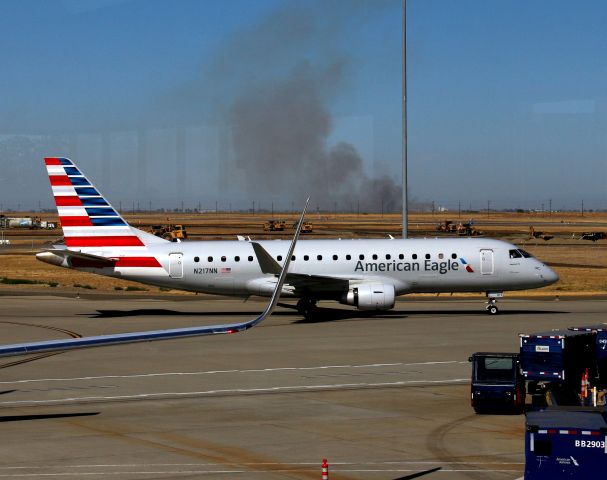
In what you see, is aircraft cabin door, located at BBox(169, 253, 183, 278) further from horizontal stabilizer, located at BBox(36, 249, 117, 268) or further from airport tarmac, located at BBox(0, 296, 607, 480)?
horizontal stabilizer, located at BBox(36, 249, 117, 268)

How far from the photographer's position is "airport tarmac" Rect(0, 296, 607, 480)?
19.0m

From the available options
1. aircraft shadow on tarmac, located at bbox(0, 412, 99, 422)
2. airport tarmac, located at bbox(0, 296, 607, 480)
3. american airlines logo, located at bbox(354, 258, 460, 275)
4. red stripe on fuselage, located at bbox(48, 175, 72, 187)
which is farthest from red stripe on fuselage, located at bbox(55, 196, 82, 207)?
aircraft shadow on tarmac, located at bbox(0, 412, 99, 422)

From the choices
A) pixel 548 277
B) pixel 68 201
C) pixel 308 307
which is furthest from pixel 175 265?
pixel 548 277

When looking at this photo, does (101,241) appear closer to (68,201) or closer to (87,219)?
(87,219)

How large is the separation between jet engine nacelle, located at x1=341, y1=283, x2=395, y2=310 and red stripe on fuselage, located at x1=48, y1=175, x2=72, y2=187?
15.4m

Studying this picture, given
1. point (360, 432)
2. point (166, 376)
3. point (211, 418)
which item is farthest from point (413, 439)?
point (166, 376)

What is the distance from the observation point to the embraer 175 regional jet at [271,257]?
4800 cm

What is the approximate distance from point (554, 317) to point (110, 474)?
110 feet

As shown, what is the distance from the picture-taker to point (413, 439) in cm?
2116

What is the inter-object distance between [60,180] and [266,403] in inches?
1061

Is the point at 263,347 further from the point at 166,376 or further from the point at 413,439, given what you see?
the point at 413,439

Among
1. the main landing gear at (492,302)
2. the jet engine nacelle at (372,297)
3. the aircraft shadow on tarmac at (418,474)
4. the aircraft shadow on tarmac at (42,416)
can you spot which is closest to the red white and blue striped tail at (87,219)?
the jet engine nacelle at (372,297)

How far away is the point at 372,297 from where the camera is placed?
150 feet

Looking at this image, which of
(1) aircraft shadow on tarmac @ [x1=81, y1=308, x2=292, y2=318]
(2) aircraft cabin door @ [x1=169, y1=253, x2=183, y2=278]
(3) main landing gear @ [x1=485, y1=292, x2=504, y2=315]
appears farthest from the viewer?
(1) aircraft shadow on tarmac @ [x1=81, y1=308, x2=292, y2=318]
